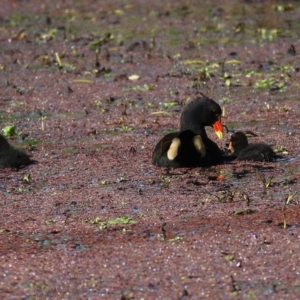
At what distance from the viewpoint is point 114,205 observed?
7.44 metres

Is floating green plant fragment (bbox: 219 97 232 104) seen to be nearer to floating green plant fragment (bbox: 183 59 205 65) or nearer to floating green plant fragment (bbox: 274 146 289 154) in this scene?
floating green plant fragment (bbox: 183 59 205 65)

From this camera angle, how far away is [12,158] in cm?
872

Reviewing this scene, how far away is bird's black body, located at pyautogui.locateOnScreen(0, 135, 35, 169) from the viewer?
8.72m

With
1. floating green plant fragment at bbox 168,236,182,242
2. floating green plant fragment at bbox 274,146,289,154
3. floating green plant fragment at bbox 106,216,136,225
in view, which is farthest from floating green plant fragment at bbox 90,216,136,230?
floating green plant fragment at bbox 274,146,289,154

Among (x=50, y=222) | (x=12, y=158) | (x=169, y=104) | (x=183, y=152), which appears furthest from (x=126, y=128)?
(x=50, y=222)

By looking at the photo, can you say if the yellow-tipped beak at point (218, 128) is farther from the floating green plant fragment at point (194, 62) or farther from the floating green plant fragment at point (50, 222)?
the floating green plant fragment at point (194, 62)

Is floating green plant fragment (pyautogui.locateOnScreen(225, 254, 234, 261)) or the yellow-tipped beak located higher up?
floating green plant fragment (pyautogui.locateOnScreen(225, 254, 234, 261))

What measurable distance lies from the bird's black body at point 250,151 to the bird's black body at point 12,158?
1716 millimetres

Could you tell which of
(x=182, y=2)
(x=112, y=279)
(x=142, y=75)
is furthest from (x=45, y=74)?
(x=112, y=279)

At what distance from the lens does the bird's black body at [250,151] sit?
8.59 meters

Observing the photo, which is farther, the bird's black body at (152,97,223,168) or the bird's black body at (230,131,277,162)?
the bird's black body at (230,131,277,162)

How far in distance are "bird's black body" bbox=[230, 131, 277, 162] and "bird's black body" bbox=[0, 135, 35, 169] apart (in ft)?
5.63

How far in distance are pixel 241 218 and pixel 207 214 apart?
267 mm

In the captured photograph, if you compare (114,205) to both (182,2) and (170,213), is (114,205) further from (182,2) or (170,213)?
(182,2)
